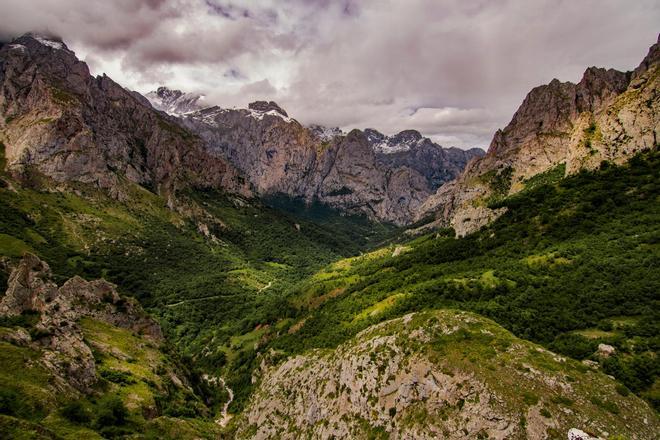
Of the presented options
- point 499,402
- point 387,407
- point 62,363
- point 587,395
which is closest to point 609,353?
point 587,395

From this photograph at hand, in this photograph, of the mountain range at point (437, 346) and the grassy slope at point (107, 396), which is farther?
the mountain range at point (437, 346)

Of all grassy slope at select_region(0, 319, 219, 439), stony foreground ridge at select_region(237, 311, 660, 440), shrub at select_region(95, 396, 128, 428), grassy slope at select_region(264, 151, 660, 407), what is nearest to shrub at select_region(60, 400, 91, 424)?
grassy slope at select_region(0, 319, 219, 439)

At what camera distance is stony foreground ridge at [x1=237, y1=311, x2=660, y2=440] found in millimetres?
39406

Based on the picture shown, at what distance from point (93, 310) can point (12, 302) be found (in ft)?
85.3

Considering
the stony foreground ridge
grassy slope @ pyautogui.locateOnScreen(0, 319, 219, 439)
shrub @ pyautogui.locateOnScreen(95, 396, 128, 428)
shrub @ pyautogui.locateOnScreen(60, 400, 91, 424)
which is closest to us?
grassy slope @ pyautogui.locateOnScreen(0, 319, 219, 439)

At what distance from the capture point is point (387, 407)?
177ft

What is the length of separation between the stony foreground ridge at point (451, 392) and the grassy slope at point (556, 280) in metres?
15.1

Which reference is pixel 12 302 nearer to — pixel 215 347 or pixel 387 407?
pixel 387 407

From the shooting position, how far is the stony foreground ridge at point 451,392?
39.4 m

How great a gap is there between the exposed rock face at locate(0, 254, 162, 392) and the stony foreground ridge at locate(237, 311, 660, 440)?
3824cm

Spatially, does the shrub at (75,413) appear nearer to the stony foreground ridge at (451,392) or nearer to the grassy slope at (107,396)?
the grassy slope at (107,396)

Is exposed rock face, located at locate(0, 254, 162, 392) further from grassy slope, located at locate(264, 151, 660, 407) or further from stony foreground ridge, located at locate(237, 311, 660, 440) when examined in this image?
grassy slope, located at locate(264, 151, 660, 407)

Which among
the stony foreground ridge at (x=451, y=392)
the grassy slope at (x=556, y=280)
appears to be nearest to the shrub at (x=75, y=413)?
the stony foreground ridge at (x=451, y=392)

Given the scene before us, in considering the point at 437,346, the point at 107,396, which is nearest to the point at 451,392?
→ the point at 437,346
